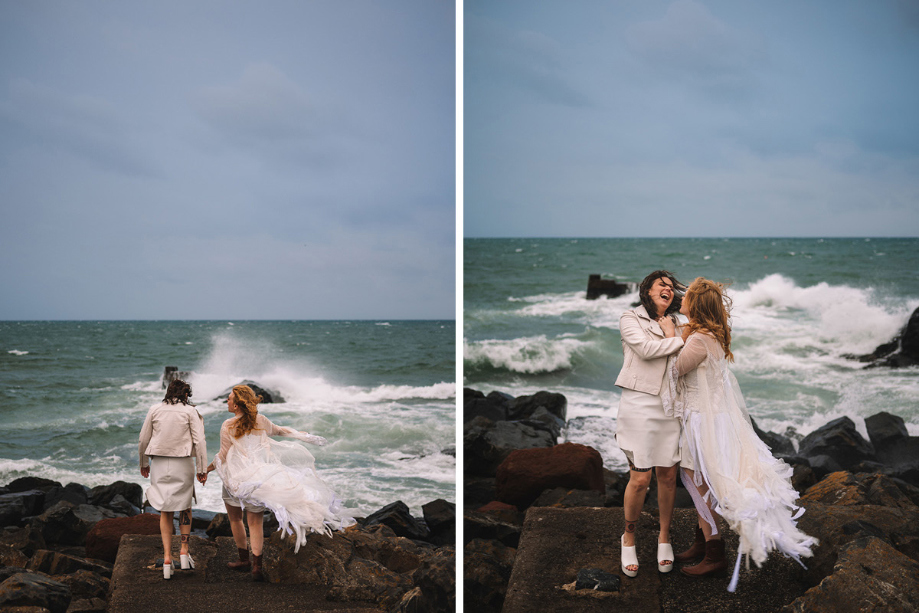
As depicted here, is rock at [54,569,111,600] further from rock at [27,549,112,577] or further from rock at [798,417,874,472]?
rock at [798,417,874,472]

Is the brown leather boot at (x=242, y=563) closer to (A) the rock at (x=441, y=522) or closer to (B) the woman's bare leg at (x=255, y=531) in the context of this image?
(B) the woman's bare leg at (x=255, y=531)

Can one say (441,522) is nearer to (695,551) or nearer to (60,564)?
(60,564)

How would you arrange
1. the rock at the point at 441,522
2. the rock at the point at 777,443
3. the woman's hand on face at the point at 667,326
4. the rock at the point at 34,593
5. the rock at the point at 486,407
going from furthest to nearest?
the rock at the point at 486,407 < the rock at the point at 777,443 < the rock at the point at 441,522 < the rock at the point at 34,593 < the woman's hand on face at the point at 667,326

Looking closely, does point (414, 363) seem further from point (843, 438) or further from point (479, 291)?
point (843, 438)

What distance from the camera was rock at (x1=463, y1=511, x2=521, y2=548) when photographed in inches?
185

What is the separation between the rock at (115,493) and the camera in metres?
5.89

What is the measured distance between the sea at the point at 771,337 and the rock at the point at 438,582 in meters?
3.49

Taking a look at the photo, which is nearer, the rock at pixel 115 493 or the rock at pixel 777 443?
the rock at pixel 115 493

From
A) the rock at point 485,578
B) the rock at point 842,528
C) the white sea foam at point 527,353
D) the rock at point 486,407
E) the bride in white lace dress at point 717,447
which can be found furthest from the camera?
the white sea foam at point 527,353

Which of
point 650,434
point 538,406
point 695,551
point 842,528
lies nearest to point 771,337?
point 538,406

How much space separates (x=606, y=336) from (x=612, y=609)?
798 cm

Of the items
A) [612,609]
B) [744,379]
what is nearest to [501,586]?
[612,609]

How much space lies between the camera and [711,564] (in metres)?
3.10

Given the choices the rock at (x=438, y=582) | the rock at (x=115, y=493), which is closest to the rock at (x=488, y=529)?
the rock at (x=438, y=582)
